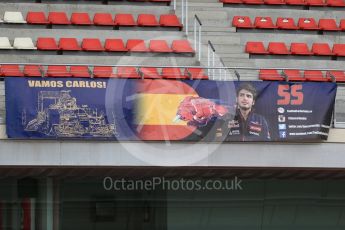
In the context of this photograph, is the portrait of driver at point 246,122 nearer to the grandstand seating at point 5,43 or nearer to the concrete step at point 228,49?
the concrete step at point 228,49

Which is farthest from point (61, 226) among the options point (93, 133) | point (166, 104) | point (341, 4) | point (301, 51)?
point (341, 4)

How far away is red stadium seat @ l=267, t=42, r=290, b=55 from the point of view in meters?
19.7

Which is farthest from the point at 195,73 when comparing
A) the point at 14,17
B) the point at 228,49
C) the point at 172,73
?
the point at 14,17

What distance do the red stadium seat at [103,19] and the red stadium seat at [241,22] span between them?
3323 mm

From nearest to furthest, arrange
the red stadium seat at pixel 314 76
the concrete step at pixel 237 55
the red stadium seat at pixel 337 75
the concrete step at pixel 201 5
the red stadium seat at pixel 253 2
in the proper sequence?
the red stadium seat at pixel 337 75 → the red stadium seat at pixel 314 76 → the concrete step at pixel 237 55 → the concrete step at pixel 201 5 → the red stadium seat at pixel 253 2

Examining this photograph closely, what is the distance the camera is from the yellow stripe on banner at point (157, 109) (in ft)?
48.2

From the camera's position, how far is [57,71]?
16.4 m

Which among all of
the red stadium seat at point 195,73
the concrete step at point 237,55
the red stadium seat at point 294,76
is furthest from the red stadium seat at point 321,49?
the red stadium seat at point 195,73

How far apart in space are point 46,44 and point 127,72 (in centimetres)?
408

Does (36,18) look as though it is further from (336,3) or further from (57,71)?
(336,3)

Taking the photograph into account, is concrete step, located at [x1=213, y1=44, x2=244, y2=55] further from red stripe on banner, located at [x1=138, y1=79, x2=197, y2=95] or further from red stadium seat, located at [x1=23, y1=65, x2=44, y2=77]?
red stadium seat, located at [x1=23, y1=65, x2=44, y2=77]

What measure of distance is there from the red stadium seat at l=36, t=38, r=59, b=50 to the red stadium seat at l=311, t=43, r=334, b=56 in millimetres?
6719

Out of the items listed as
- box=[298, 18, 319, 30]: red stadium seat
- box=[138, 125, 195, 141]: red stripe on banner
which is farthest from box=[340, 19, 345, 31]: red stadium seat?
box=[138, 125, 195, 141]: red stripe on banner

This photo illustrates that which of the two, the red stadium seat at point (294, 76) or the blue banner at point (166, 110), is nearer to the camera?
the blue banner at point (166, 110)
